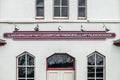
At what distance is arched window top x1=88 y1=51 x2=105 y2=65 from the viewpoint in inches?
837

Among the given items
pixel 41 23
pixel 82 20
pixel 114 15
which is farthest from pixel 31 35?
pixel 114 15

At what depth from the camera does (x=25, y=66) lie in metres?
21.2

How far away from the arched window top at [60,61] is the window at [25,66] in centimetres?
69

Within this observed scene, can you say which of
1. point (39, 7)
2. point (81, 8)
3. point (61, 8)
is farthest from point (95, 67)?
point (39, 7)

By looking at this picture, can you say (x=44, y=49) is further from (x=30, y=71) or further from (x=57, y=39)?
(x=30, y=71)

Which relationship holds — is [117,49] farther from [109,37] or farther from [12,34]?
A: [12,34]

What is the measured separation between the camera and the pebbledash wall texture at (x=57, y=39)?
21.1 meters

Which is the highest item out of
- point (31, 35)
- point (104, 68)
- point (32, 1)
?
point (32, 1)

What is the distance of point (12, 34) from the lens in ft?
69.2

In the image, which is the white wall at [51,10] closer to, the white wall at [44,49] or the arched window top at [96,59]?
the white wall at [44,49]

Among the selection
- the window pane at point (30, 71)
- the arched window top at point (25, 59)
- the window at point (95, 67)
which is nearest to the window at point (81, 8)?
the window at point (95, 67)

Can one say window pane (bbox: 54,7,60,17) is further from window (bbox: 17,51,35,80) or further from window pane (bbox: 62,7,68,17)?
window (bbox: 17,51,35,80)

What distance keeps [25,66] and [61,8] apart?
9.07 feet

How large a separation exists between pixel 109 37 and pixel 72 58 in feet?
5.62
